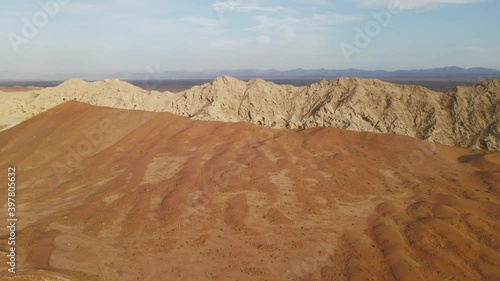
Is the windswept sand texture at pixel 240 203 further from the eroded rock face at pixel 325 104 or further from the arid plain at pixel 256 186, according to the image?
the eroded rock face at pixel 325 104

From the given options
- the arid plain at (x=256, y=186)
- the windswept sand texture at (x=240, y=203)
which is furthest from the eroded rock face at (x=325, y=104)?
the windswept sand texture at (x=240, y=203)

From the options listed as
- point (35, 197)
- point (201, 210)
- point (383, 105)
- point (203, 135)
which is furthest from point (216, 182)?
point (383, 105)


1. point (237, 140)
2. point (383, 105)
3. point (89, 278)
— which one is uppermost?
point (383, 105)

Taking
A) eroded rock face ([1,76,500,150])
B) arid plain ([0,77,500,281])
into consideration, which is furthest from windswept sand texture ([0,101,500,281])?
eroded rock face ([1,76,500,150])

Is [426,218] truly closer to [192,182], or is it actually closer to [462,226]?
[462,226]

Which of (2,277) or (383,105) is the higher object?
(383,105)

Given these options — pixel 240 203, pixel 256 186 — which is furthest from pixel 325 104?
pixel 240 203
